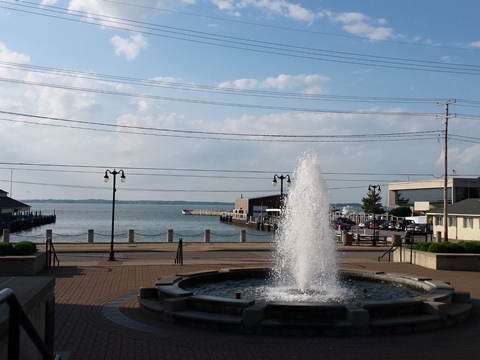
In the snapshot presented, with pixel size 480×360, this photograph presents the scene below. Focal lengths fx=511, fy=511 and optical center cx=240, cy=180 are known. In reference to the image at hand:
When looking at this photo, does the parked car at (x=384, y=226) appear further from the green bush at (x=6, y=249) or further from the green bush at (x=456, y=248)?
the green bush at (x=6, y=249)

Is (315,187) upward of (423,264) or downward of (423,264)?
upward

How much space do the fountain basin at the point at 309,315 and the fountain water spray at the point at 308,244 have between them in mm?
3872

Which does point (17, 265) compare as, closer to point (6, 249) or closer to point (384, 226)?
point (6, 249)

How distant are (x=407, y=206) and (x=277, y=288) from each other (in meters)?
92.4

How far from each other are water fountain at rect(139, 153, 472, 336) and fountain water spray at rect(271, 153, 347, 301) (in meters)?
0.03

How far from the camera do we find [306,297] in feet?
45.9

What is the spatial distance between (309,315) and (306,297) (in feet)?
10.6

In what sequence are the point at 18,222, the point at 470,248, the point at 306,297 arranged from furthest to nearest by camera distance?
the point at 18,222
the point at 470,248
the point at 306,297

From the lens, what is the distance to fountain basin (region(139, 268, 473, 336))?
35.0ft

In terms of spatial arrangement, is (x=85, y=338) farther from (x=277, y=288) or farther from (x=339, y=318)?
(x=277, y=288)

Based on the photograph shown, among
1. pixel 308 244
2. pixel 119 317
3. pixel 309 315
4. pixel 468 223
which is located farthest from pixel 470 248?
pixel 468 223

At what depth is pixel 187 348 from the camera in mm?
9539

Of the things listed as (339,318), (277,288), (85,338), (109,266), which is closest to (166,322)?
(85,338)

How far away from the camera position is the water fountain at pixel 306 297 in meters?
10.8
